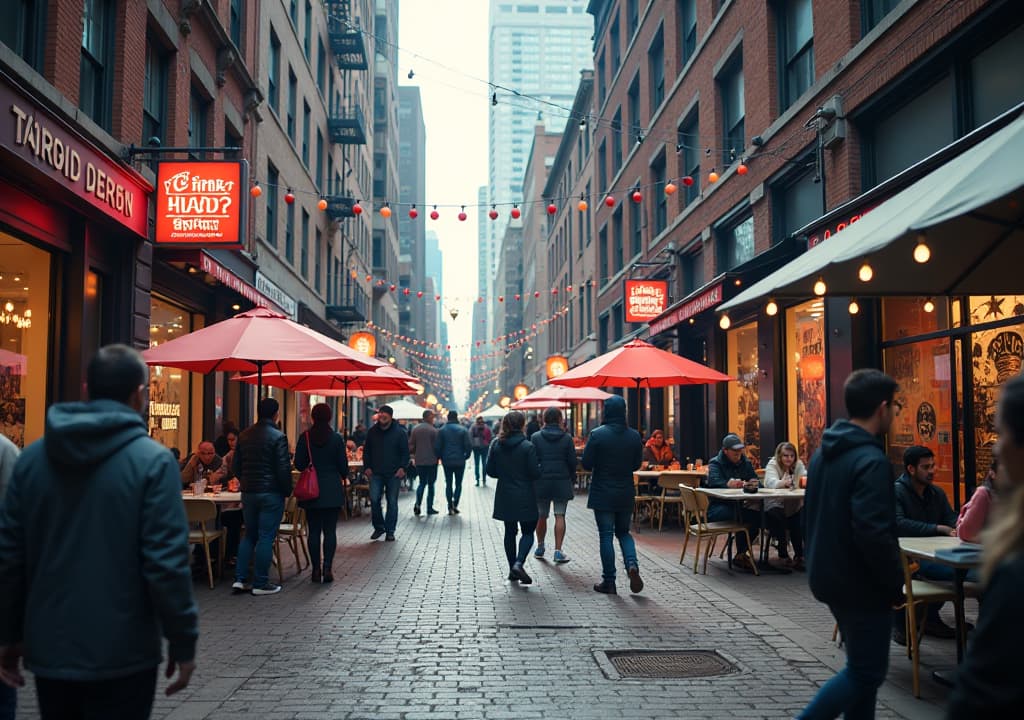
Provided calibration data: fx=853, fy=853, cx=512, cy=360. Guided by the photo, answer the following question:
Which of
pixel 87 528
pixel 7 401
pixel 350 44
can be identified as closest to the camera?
pixel 87 528

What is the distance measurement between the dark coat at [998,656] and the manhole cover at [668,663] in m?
4.25

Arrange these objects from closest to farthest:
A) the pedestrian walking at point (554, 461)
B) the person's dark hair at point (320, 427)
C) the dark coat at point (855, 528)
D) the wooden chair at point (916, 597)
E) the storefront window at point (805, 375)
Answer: the dark coat at point (855, 528) < the wooden chair at point (916, 597) < the person's dark hair at point (320, 427) < the pedestrian walking at point (554, 461) < the storefront window at point (805, 375)

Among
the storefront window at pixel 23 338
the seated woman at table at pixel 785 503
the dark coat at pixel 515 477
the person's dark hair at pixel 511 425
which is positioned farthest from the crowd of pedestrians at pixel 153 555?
the storefront window at pixel 23 338

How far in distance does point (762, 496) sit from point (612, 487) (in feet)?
6.51

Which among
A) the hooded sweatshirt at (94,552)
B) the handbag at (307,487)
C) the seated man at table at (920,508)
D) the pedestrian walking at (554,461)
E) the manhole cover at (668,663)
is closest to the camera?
the hooded sweatshirt at (94,552)

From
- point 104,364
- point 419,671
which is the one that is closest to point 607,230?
point 419,671

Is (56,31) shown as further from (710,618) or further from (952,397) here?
(952,397)

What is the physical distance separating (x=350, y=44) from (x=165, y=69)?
17.8m

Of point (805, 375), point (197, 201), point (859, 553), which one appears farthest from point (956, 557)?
point (197, 201)

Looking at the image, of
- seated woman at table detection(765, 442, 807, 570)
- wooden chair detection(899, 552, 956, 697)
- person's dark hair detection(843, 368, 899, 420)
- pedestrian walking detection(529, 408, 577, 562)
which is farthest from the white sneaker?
person's dark hair detection(843, 368, 899, 420)

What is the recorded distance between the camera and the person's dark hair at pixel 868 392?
13.6ft

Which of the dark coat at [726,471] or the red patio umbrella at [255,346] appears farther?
the dark coat at [726,471]

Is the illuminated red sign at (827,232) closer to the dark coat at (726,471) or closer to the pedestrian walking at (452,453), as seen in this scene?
the dark coat at (726,471)

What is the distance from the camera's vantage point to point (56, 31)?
383 inches
